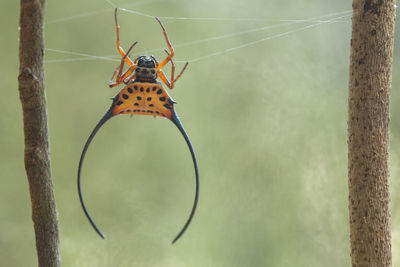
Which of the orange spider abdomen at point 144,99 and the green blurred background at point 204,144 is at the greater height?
Answer: the orange spider abdomen at point 144,99

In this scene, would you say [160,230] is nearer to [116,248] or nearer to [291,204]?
[116,248]

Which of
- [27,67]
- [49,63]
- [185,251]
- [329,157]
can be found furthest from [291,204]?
[27,67]

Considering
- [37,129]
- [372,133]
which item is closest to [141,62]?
[37,129]

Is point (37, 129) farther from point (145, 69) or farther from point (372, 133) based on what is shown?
point (372, 133)

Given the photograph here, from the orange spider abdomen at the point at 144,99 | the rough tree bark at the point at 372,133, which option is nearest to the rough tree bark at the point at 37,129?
the orange spider abdomen at the point at 144,99

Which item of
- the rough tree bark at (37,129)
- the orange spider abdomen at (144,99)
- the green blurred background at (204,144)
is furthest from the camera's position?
the green blurred background at (204,144)

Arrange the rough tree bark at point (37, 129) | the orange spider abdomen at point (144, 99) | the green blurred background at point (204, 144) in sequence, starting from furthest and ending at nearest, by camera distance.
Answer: the green blurred background at point (204, 144) → the orange spider abdomen at point (144, 99) → the rough tree bark at point (37, 129)

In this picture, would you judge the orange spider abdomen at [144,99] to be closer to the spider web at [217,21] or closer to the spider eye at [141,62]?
the spider eye at [141,62]

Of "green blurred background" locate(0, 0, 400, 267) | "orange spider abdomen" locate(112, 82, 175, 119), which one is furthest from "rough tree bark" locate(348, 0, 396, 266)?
"green blurred background" locate(0, 0, 400, 267)
